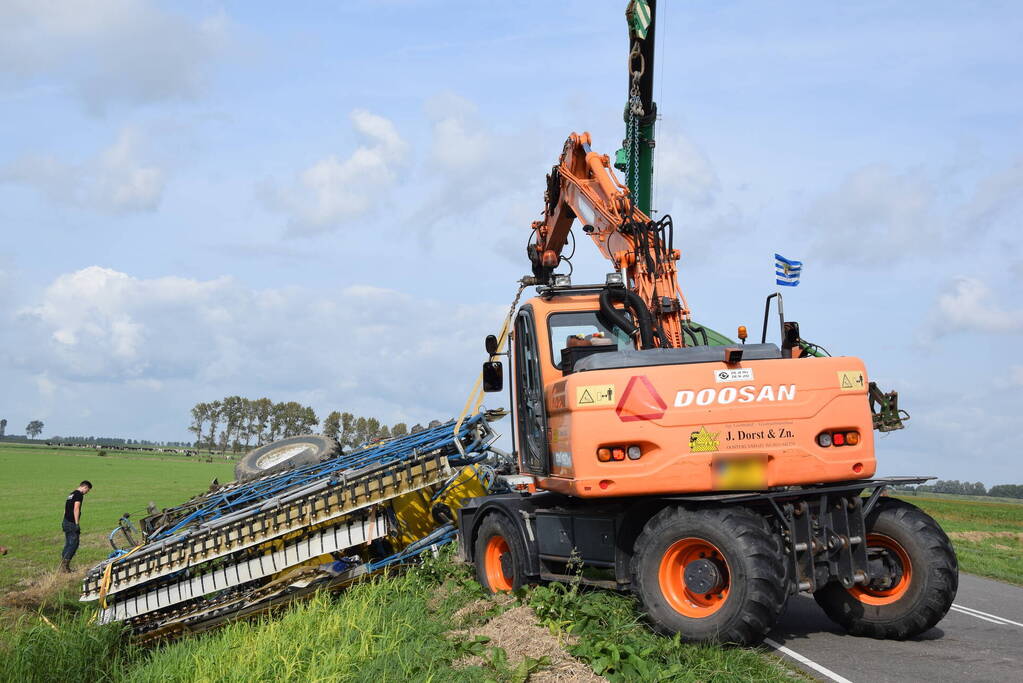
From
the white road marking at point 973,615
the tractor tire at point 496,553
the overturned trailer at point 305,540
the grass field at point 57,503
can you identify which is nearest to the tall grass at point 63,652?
the overturned trailer at point 305,540

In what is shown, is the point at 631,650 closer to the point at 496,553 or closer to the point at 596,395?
the point at 596,395

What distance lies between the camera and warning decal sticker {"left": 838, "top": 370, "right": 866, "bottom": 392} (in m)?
7.76

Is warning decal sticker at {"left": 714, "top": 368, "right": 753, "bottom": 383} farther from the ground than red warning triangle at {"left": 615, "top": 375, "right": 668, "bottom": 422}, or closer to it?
farther from the ground

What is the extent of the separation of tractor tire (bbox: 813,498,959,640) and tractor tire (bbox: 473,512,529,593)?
315 cm

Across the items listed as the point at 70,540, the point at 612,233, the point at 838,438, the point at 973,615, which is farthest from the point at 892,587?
the point at 70,540

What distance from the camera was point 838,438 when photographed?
7742mm

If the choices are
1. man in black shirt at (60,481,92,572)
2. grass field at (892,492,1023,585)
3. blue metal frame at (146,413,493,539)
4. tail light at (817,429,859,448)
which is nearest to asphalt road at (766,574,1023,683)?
tail light at (817,429,859,448)

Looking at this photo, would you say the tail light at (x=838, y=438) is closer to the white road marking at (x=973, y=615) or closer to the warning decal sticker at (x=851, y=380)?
the warning decal sticker at (x=851, y=380)

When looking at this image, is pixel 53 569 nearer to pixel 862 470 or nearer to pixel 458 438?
pixel 458 438

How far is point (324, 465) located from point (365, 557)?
6.09 ft

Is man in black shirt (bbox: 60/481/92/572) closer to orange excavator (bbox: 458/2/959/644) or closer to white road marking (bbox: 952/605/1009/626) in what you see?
orange excavator (bbox: 458/2/959/644)

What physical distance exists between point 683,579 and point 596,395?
168 centimetres

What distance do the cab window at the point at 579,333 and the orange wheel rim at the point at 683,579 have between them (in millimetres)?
2444

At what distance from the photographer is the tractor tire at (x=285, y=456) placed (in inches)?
587
